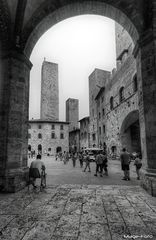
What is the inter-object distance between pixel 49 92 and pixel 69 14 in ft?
122

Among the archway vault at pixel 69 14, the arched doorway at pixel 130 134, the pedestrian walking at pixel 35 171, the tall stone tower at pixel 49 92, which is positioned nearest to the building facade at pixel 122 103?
the arched doorway at pixel 130 134

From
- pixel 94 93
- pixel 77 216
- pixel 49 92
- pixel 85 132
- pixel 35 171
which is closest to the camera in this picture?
pixel 77 216

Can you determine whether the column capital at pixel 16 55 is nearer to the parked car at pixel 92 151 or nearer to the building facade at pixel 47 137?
the parked car at pixel 92 151

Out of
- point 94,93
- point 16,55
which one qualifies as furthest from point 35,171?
point 94,93

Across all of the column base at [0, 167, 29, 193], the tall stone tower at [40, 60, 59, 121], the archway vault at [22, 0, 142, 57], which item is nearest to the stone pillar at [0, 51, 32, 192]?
the column base at [0, 167, 29, 193]

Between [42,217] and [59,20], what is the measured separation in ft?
23.5

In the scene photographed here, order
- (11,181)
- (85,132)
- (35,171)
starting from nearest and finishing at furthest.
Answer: (11,181)
(35,171)
(85,132)

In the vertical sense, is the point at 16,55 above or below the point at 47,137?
above

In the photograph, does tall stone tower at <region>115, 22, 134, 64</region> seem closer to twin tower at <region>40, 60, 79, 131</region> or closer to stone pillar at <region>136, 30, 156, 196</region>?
stone pillar at <region>136, 30, 156, 196</region>

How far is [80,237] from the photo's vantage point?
2.40 meters

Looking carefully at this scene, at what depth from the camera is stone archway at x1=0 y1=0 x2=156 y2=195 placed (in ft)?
16.2

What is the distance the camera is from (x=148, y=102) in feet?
16.2

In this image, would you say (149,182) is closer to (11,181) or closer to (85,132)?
(11,181)

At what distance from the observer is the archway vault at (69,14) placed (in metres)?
5.66
